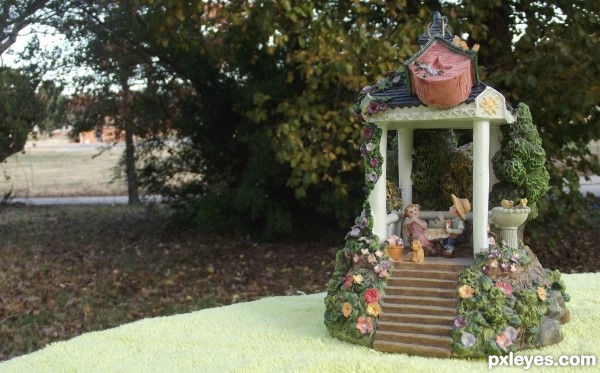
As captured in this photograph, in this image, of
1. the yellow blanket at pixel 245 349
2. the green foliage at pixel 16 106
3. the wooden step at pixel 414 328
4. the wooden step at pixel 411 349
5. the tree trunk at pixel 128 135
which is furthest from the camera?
the tree trunk at pixel 128 135

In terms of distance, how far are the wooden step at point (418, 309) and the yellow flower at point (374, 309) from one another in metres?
0.04

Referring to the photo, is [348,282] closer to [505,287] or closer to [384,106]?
[505,287]

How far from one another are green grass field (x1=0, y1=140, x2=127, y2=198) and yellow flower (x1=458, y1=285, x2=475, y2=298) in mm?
12709

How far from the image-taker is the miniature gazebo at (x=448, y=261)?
14.4 ft

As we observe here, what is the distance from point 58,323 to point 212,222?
391 cm

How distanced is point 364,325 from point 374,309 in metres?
0.12

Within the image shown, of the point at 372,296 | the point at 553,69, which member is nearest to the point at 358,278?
the point at 372,296

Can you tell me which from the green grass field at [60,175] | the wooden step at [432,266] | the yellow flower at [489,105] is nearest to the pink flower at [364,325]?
the wooden step at [432,266]

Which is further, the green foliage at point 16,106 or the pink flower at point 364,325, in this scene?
the green foliage at point 16,106

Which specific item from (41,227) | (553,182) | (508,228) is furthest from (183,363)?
(41,227)

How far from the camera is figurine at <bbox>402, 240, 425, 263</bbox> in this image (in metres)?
4.83

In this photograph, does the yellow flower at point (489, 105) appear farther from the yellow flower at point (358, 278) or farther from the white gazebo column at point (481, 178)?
the yellow flower at point (358, 278)

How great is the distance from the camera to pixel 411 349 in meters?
4.37

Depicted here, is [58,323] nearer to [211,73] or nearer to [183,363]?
[183,363]
